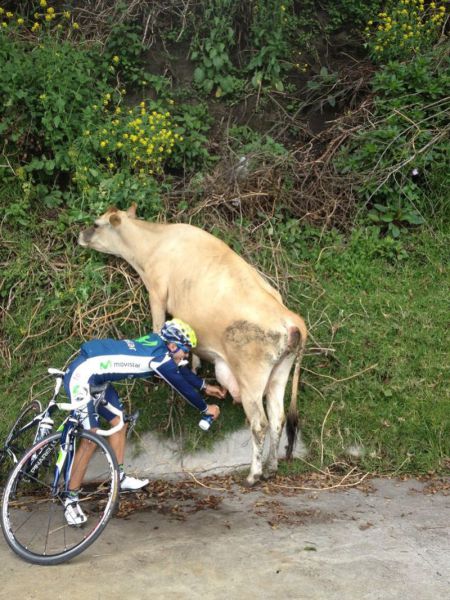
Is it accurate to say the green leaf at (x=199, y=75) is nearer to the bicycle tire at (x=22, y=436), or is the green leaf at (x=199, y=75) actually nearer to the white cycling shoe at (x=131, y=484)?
the bicycle tire at (x=22, y=436)

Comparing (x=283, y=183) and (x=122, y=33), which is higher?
(x=122, y=33)

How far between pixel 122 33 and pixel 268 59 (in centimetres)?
168

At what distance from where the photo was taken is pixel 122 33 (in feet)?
27.9

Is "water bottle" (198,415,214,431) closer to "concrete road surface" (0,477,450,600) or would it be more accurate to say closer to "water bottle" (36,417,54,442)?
"concrete road surface" (0,477,450,600)

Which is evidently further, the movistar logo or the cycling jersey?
the movistar logo

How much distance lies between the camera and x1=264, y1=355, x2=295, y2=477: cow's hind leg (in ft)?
18.9

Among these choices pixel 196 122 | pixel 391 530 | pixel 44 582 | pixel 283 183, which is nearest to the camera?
pixel 44 582

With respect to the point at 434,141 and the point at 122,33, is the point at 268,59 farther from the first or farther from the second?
the point at 434,141

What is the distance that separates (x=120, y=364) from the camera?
5043mm

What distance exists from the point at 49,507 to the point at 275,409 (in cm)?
181

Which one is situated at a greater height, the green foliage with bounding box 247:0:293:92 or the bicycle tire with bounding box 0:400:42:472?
the green foliage with bounding box 247:0:293:92

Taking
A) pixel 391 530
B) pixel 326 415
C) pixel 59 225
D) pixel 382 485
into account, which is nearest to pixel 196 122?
pixel 59 225

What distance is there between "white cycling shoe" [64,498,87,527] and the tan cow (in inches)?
53.9

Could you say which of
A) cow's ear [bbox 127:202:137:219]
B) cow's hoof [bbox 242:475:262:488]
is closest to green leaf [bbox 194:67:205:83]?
cow's ear [bbox 127:202:137:219]
